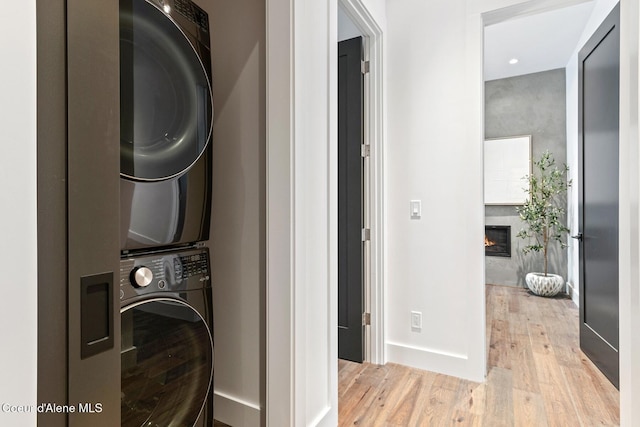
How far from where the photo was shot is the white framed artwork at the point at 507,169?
16.2ft

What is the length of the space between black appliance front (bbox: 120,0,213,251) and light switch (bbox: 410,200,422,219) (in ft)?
5.06

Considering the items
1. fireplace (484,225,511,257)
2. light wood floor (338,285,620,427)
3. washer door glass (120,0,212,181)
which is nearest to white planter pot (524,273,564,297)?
fireplace (484,225,511,257)

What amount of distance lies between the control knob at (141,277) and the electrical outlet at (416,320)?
1.88 metres

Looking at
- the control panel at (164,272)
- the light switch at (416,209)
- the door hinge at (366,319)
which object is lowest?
the door hinge at (366,319)

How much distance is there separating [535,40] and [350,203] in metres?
3.33

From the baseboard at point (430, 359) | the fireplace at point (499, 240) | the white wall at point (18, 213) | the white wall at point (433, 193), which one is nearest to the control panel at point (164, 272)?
the white wall at point (18, 213)

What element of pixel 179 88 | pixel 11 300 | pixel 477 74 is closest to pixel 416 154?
pixel 477 74

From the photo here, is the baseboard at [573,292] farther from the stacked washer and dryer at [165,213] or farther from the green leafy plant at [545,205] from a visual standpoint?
the stacked washer and dryer at [165,213]

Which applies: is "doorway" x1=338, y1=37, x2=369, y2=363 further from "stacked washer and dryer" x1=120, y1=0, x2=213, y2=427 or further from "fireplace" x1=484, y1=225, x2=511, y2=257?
"fireplace" x1=484, y1=225, x2=511, y2=257

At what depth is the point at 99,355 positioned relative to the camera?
628 millimetres

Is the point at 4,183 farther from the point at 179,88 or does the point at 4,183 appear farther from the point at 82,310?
the point at 179,88

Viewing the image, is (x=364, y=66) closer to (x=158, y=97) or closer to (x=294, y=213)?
(x=294, y=213)

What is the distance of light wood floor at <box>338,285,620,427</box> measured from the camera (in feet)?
6.03

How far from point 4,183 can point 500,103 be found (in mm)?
5822
